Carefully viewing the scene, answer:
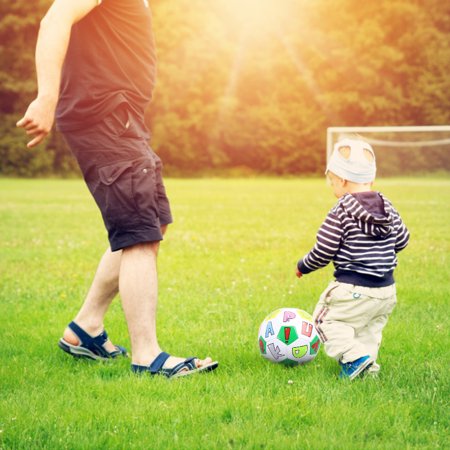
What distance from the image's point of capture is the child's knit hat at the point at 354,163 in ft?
12.8

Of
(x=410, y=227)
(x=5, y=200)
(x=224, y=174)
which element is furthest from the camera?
(x=224, y=174)

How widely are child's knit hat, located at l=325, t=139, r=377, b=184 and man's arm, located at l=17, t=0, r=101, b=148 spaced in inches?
58.5

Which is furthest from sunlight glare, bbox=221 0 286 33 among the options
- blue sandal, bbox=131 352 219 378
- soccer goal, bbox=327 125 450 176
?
blue sandal, bbox=131 352 219 378

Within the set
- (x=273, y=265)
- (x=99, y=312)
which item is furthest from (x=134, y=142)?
(x=273, y=265)

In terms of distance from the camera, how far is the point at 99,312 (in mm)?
4324

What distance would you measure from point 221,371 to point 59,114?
5.37 ft

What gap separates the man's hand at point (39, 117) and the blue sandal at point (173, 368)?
1.31 metres

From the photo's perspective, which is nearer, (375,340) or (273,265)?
(375,340)

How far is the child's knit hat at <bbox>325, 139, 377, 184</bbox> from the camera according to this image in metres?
3.90

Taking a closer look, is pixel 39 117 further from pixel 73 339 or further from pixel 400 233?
pixel 400 233

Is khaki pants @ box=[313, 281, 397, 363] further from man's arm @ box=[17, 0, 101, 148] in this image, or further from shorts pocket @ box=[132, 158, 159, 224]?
man's arm @ box=[17, 0, 101, 148]

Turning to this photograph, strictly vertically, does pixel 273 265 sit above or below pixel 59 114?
below

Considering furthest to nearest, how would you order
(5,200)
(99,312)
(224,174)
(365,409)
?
(224,174), (5,200), (99,312), (365,409)

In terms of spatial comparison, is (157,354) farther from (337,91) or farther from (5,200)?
(337,91)
